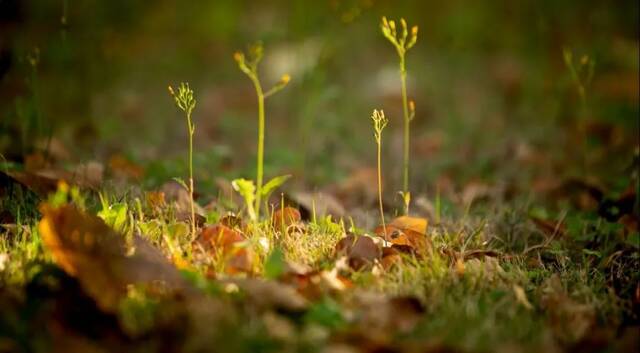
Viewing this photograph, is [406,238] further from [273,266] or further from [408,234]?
[273,266]

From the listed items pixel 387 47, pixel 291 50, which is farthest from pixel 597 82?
pixel 291 50

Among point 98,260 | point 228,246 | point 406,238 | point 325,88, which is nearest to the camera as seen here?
point 98,260

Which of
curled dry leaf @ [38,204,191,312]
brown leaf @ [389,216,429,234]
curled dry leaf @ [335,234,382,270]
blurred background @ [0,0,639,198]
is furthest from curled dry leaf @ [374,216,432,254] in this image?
blurred background @ [0,0,639,198]

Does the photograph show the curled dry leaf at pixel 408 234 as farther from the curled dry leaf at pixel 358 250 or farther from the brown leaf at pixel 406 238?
the curled dry leaf at pixel 358 250

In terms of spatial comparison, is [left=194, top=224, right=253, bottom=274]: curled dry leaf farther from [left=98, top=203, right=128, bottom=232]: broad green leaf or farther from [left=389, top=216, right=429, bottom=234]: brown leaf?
[left=389, top=216, right=429, bottom=234]: brown leaf

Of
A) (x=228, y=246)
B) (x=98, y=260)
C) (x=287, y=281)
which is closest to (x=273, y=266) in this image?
(x=287, y=281)

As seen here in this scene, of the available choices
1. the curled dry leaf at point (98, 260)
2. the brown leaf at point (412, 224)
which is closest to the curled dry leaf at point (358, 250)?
the brown leaf at point (412, 224)
